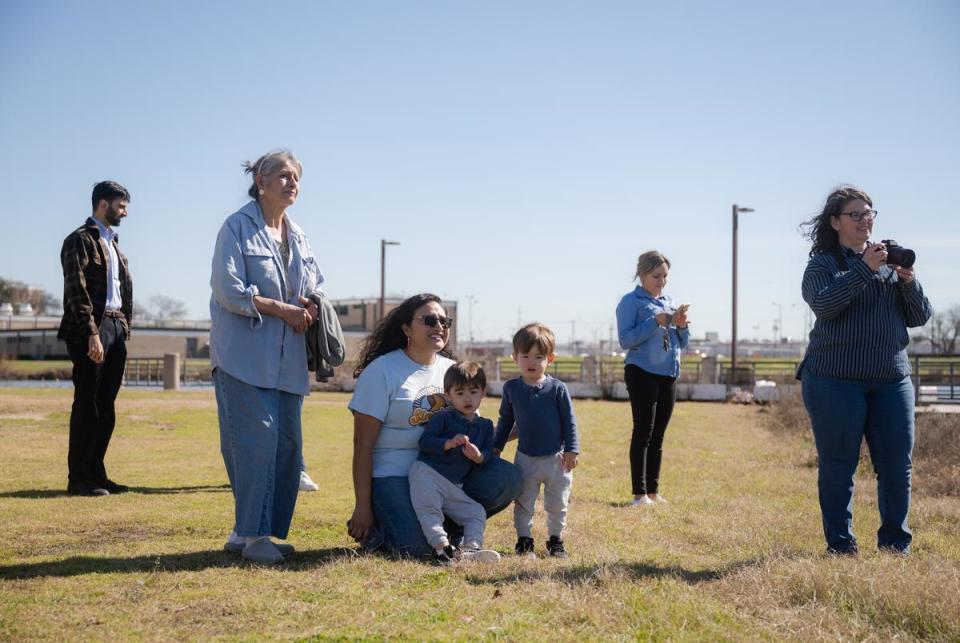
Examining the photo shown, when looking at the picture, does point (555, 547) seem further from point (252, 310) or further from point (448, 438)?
point (252, 310)

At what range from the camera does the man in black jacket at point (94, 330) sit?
A: 726 cm

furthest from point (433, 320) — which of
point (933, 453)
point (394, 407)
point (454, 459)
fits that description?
point (933, 453)

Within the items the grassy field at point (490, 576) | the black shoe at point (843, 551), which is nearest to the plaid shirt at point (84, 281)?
the grassy field at point (490, 576)

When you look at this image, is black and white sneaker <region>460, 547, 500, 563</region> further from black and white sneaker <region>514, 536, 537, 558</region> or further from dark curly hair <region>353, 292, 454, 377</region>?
dark curly hair <region>353, 292, 454, 377</region>

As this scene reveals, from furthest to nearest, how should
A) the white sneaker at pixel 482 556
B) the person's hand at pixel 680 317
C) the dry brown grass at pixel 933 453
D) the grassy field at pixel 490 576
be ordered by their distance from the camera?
the dry brown grass at pixel 933 453 < the person's hand at pixel 680 317 < the white sneaker at pixel 482 556 < the grassy field at pixel 490 576

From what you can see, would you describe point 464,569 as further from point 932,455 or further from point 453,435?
point 932,455

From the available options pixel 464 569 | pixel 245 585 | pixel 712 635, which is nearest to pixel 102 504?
pixel 245 585

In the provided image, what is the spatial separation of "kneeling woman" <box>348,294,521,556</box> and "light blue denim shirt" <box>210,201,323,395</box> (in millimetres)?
408

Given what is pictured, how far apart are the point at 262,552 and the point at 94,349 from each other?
2.81 metres

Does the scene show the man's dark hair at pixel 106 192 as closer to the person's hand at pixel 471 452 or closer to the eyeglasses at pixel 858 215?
the person's hand at pixel 471 452

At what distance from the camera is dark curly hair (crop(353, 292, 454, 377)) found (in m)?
5.66

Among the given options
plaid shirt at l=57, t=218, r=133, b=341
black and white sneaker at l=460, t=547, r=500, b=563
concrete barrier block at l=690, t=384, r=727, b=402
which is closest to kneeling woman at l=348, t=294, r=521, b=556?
black and white sneaker at l=460, t=547, r=500, b=563

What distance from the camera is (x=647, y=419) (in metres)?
7.62

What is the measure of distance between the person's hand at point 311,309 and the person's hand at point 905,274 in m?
2.96
